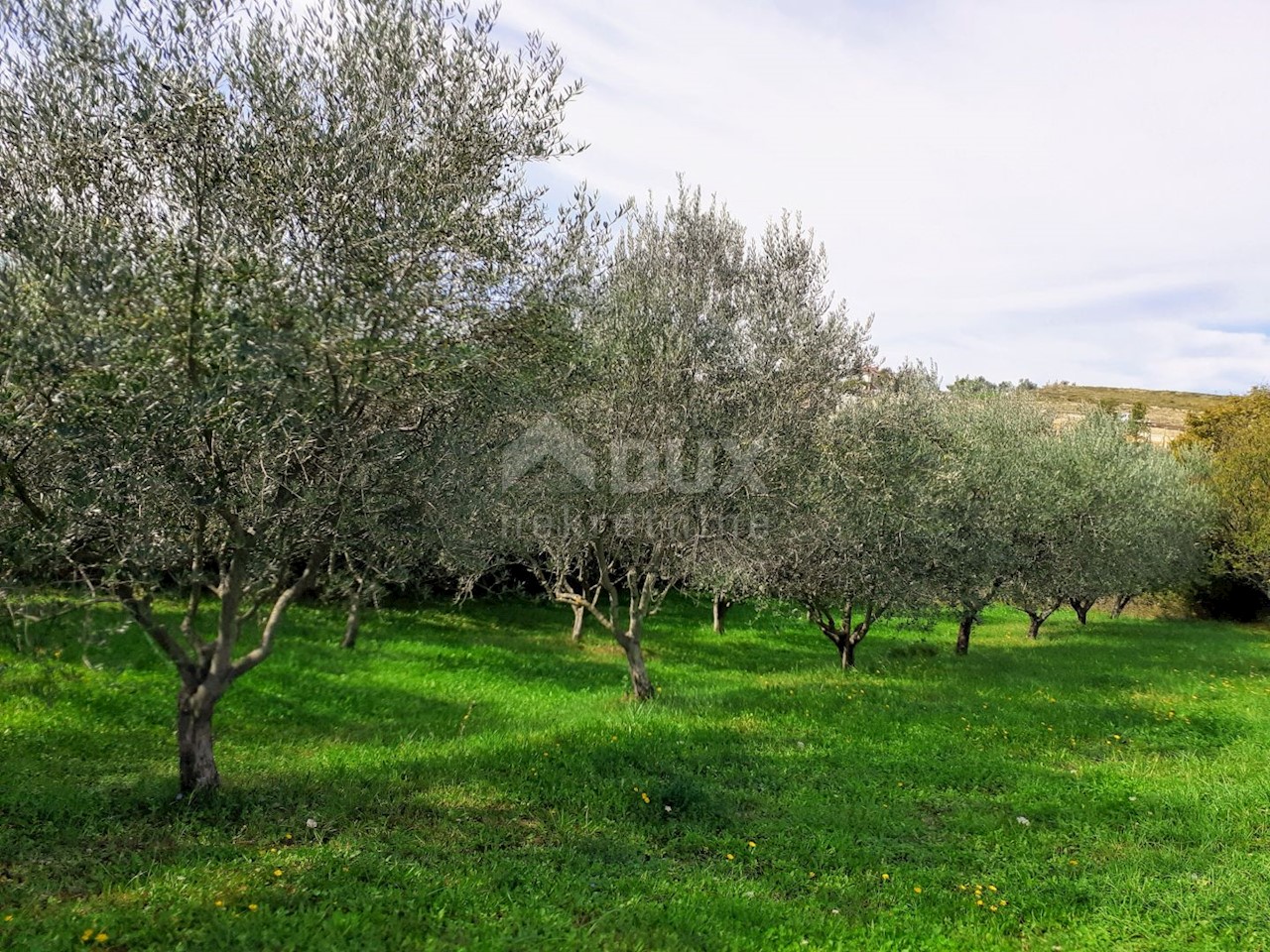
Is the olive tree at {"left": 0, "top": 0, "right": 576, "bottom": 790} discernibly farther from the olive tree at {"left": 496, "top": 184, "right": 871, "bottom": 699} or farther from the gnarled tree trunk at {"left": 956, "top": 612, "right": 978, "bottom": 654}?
the gnarled tree trunk at {"left": 956, "top": 612, "right": 978, "bottom": 654}

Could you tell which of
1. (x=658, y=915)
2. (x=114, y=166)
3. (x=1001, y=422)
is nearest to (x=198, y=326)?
(x=114, y=166)

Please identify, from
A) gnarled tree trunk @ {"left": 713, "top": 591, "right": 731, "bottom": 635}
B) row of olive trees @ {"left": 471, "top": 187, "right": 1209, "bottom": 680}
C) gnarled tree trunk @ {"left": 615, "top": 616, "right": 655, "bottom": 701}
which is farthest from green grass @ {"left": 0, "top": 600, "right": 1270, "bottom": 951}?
gnarled tree trunk @ {"left": 713, "top": 591, "right": 731, "bottom": 635}

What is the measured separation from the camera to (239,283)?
788cm

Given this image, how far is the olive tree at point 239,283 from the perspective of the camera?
24.6ft

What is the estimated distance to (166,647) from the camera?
975 centimetres

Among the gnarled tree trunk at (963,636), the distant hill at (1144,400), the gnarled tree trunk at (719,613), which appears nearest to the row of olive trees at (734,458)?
the gnarled tree trunk at (963,636)

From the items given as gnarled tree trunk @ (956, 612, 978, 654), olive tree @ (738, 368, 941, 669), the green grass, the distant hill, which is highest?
the distant hill

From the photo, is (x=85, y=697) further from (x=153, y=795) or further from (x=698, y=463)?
(x=698, y=463)

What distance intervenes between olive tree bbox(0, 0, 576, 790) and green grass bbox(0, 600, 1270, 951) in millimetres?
2478

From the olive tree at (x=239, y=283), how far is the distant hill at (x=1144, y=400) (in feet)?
340

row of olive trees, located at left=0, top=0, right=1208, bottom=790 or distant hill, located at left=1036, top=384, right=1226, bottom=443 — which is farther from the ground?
distant hill, located at left=1036, top=384, right=1226, bottom=443

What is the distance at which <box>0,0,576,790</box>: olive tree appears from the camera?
7504 mm

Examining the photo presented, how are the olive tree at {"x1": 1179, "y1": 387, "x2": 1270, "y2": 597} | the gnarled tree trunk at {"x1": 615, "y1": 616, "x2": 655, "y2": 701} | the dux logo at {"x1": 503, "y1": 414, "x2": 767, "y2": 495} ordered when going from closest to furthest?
the dux logo at {"x1": 503, "y1": 414, "x2": 767, "y2": 495} → the gnarled tree trunk at {"x1": 615, "y1": 616, "x2": 655, "y2": 701} → the olive tree at {"x1": 1179, "y1": 387, "x2": 1270, "y2": 597}

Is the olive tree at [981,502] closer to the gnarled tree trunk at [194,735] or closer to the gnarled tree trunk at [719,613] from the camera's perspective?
the gnarled tree trunk at [719,613]
